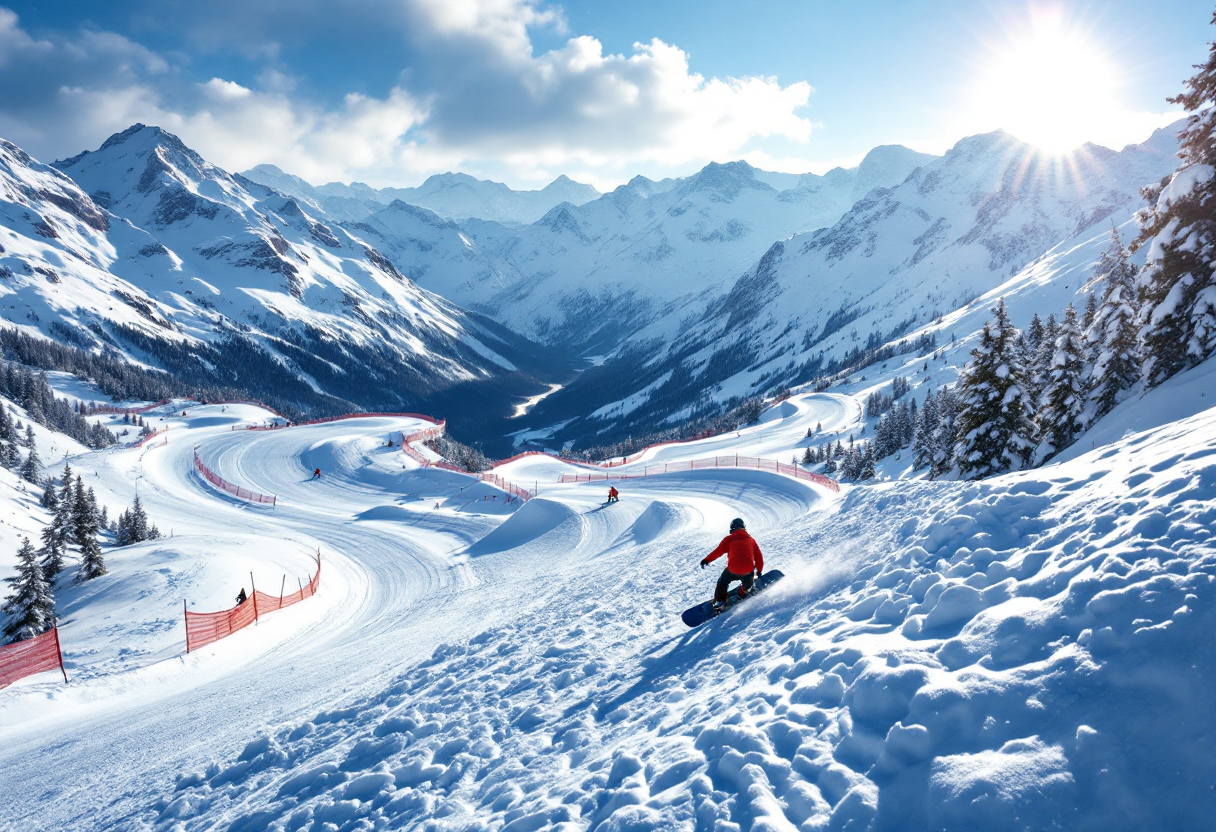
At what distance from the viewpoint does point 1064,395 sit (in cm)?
2167

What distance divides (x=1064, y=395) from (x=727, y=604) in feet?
65.7

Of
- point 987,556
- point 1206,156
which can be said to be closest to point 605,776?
point 987,556

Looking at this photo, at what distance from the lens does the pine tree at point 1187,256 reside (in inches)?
569

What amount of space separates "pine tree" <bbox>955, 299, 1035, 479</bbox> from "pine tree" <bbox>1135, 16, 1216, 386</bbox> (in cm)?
524

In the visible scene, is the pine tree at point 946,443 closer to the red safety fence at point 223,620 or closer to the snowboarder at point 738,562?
the snowboarder at point 738,562

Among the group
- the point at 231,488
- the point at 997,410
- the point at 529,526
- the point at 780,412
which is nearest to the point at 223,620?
the point at 529,526

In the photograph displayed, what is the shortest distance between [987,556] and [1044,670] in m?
2.59

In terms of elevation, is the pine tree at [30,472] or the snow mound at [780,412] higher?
the pine tree at [30,472]

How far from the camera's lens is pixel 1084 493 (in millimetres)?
6934

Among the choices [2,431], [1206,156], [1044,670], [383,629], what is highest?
[2,431]

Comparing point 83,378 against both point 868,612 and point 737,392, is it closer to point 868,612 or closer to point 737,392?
point 868,612

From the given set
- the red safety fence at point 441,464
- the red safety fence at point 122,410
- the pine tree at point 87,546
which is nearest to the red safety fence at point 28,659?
the pine tree at point 87,546

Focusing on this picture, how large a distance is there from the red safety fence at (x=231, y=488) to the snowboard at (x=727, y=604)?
36.1 m

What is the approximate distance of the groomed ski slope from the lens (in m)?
3.87
